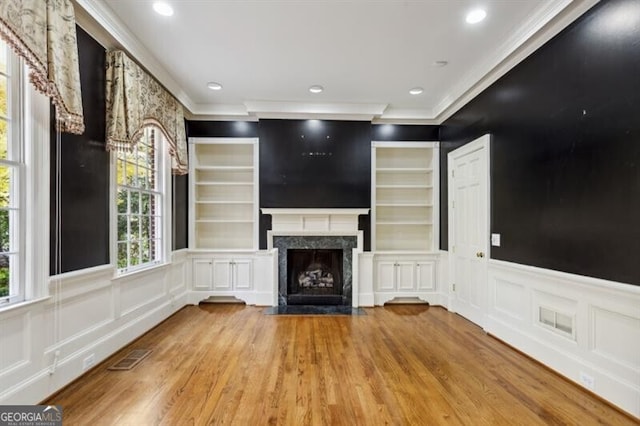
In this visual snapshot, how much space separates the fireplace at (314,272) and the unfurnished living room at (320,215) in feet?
0.12

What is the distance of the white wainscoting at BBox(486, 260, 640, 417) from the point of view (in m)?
2.11

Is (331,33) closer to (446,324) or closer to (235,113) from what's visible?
(235,113)

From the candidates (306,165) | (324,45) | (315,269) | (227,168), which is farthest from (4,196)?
(315,269)

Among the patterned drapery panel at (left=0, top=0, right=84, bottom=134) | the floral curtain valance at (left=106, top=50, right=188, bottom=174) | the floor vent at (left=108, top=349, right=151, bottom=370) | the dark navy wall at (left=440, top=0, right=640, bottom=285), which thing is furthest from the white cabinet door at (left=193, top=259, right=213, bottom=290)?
the dark navy wall at (left=440, top=0, right=640, bottom=285)

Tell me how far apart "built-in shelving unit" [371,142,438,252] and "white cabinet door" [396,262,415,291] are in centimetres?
33

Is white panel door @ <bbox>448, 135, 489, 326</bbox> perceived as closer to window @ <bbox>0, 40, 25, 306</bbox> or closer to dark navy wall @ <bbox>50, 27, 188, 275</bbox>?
dark navy wall @ <bbox>50, 27, 188, 275</bbox>

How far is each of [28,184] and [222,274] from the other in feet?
10.2

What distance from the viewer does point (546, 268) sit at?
2.81 metres

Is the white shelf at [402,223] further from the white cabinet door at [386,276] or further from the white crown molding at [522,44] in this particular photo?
the white crown molding at [522,44]

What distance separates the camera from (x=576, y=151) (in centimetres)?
252

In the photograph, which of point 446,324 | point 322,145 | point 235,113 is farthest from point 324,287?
point 235,113

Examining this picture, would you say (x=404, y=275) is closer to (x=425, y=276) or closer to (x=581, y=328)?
(x=425, y=276)

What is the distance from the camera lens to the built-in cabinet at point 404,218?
502cm

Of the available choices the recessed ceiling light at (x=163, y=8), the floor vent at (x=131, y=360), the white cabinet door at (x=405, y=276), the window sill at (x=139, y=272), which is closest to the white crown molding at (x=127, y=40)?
the recessed ceiling light at (x=163, y=8)
